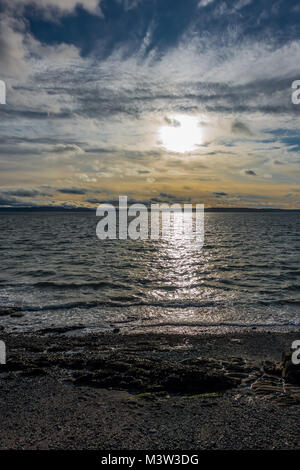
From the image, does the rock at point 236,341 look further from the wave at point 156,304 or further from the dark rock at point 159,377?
the wave at point 156,304

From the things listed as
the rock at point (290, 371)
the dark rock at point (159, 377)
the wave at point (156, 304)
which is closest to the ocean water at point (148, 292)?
the wave at point (156, 304)

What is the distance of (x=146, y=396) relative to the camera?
782 cm

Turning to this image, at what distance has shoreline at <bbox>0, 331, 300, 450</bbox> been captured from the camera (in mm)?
6084

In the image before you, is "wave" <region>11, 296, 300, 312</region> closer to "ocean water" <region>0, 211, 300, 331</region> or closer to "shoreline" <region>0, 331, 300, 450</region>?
"ocean water" <region>0, 211, 300, 331</region>

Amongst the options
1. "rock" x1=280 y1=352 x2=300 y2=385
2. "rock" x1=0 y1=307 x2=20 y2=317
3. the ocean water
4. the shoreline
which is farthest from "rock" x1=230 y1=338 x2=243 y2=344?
"rock" x1=0 y1=307 x2=20 y2=317

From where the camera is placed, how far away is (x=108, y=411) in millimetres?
7059

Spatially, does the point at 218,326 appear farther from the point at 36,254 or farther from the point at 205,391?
the point at 36,254

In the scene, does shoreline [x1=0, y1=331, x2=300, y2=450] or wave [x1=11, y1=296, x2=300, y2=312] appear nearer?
shoreline [x1=0, y1=331, x2=300, y2=450]

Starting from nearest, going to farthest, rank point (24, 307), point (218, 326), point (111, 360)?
point (111, 360), point (218, 326), point (24, 307)

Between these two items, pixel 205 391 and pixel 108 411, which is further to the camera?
pixel 205 391

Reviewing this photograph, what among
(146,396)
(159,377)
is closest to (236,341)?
(159,377)
